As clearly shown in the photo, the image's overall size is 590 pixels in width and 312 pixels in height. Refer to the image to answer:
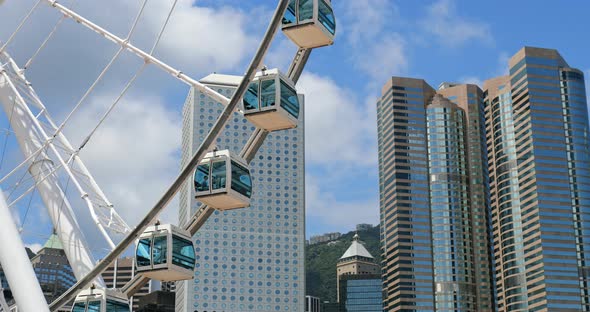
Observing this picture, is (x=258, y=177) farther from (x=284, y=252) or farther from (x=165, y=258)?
(x=165, y=258)

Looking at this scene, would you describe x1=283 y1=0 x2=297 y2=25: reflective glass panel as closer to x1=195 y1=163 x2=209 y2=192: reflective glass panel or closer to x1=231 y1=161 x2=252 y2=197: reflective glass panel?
x1=231 y1=161 x2=252 y2=197: reflective glass panel

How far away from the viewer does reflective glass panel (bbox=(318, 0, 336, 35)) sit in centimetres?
2667

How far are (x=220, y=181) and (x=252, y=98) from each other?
2.47 meters

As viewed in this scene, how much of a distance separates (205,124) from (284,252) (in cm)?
2991

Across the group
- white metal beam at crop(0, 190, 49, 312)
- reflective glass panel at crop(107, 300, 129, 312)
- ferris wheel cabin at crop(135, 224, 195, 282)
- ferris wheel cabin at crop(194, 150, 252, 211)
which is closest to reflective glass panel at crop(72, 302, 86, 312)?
reflective glass panel at crop(107, 300, 129, 312)

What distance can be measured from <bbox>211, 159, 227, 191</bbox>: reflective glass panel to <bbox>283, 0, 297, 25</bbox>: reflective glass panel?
4162 millimetres

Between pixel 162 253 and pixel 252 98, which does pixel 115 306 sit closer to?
pixel 162 253

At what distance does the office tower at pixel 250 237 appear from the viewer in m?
190

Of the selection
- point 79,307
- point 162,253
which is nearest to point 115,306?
point 79,307

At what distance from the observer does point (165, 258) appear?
2620 cm

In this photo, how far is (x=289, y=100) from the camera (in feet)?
86.7

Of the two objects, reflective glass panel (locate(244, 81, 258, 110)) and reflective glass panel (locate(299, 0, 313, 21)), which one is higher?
reflective glass panel (locate(299, 0, 313, 21))

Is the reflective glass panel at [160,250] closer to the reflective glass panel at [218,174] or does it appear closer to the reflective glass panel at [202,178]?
the reflective glass panel at [202,178]

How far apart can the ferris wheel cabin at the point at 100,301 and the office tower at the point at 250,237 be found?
6346 inches
